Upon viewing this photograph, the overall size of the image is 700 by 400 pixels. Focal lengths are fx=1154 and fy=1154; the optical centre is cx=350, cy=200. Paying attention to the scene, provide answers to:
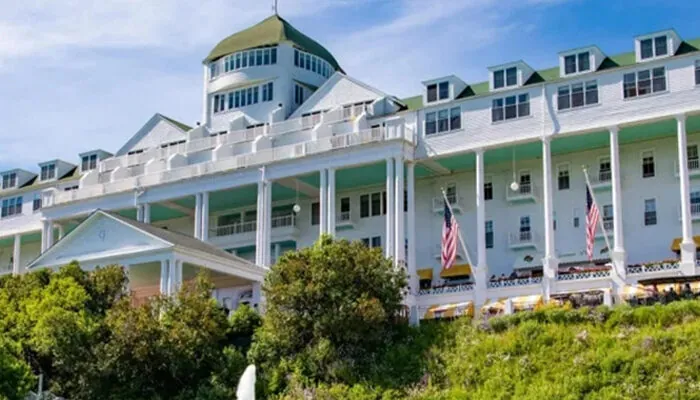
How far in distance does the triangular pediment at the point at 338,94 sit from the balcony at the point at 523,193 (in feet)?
27.7

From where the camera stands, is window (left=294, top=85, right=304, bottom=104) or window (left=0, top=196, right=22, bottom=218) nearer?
window (left=294, top=85, right=304, bottom=104)

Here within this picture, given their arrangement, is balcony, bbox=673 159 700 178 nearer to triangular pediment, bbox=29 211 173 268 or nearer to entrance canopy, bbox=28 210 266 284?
entrance canopy, bbox=28 210 266 284

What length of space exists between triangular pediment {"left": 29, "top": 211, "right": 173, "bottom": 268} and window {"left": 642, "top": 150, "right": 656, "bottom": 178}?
2308 cm

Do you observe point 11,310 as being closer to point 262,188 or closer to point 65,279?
point 65,279

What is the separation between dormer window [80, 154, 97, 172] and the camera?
71938 mm

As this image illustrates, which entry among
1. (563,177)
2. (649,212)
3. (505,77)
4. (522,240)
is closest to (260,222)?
(522,240)

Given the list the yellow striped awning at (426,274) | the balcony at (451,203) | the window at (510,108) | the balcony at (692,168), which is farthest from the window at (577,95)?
the yellow striped awning at (426,274)

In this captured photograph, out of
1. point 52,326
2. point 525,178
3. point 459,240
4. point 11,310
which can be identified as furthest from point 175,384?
point 525,178

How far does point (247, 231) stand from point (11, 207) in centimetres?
1977

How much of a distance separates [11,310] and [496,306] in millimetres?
20613

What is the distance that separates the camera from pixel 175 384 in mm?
44844

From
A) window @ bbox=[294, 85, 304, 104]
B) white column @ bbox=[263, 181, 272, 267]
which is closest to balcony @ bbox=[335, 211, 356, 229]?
white column @ bbox=[263, 181, 272, 267]

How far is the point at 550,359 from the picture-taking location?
40062 millimetres

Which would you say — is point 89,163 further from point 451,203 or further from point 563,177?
point 563,177
